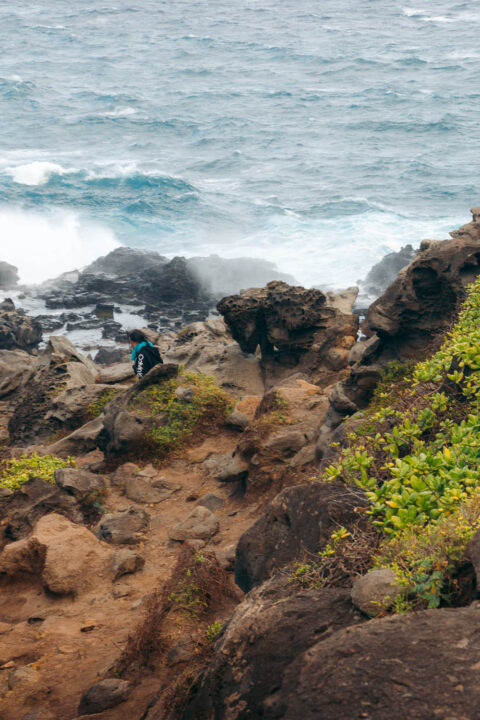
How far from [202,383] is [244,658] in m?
8.06

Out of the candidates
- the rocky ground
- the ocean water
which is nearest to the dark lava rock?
the rocky ground

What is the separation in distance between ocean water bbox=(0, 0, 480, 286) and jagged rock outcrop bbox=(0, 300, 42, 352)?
10907 mm

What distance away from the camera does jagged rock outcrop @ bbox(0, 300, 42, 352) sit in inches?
889

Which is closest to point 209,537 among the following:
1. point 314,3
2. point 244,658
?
point 244,658

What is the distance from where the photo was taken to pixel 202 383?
1180 centimetres

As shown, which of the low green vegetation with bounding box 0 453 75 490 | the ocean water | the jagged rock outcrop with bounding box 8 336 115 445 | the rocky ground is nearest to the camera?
the rocky ground

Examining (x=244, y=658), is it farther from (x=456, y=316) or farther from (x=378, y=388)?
(x=456, y=316)

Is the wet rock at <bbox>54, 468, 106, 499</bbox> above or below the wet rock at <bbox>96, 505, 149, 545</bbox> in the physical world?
above

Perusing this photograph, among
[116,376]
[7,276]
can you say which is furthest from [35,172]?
[116,376]

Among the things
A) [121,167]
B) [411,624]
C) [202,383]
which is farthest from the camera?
[121,167]

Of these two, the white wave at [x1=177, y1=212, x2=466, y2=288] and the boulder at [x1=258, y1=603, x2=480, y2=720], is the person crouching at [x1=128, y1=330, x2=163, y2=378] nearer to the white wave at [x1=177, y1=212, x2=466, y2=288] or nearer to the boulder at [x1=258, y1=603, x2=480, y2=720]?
the boulder at [x1=258, y1=603, x2=480, y2=720]

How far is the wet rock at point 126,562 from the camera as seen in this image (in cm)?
766

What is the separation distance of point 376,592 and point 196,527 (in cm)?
515

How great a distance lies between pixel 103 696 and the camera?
5.14m
